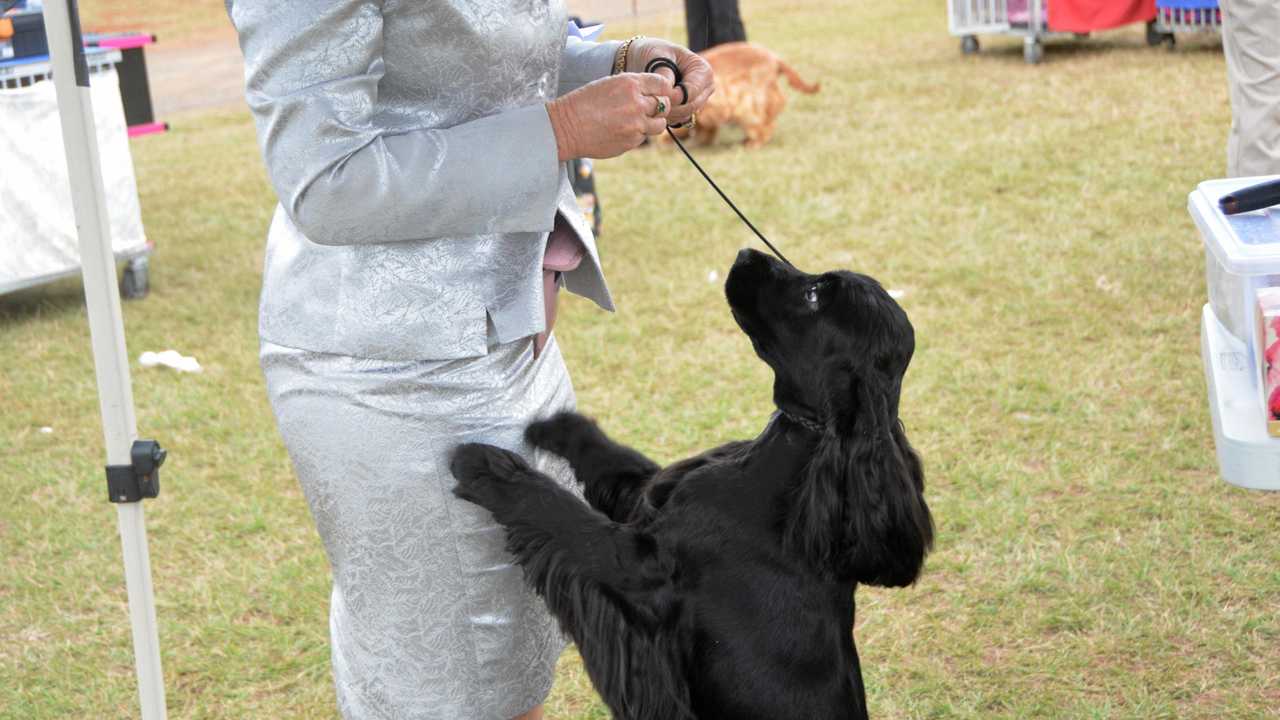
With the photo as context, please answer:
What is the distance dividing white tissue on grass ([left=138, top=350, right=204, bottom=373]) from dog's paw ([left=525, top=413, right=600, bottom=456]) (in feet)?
12.6

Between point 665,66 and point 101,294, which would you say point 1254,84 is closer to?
point 665,66

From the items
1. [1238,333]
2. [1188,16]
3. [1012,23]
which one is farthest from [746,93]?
[1238,333]

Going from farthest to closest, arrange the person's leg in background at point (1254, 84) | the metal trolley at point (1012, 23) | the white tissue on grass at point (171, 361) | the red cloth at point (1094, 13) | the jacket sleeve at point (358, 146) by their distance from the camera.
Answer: the metal trolley at point (1012, 23) < the red cloth at point (1094, 13) < the white tissue on grass at point (171, 361) < the person's leg in background at point (1254, 84) < the jacket sleeve at point (358, 146)

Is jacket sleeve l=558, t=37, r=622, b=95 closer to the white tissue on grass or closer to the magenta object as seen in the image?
the white tissue on grass

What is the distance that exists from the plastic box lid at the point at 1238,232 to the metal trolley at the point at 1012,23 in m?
8.66

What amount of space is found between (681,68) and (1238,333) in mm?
1029

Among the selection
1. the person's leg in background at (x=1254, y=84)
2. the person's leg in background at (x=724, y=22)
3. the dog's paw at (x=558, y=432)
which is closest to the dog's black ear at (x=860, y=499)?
the dog's paw at (x=558, y=432)

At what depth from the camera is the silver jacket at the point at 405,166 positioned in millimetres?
1458


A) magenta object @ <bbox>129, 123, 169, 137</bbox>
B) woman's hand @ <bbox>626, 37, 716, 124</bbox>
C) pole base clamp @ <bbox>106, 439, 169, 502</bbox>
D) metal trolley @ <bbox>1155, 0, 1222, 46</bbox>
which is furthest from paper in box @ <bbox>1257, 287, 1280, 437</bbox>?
metal trolley @ <bbox>1155, 0, 1222, 46</bbox>

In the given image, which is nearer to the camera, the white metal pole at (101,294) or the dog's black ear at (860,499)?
the white metal pole at (101,294)

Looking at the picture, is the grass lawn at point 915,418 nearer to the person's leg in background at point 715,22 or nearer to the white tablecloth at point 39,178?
the white tablecloth at point 39,178

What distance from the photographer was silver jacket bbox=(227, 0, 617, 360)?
1.46 meters

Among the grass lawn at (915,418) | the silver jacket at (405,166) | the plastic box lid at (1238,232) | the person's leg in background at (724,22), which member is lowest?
the grass lawn at (915,418)

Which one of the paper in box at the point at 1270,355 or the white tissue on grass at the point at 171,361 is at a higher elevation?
the paper in box at the point at 1270,355
